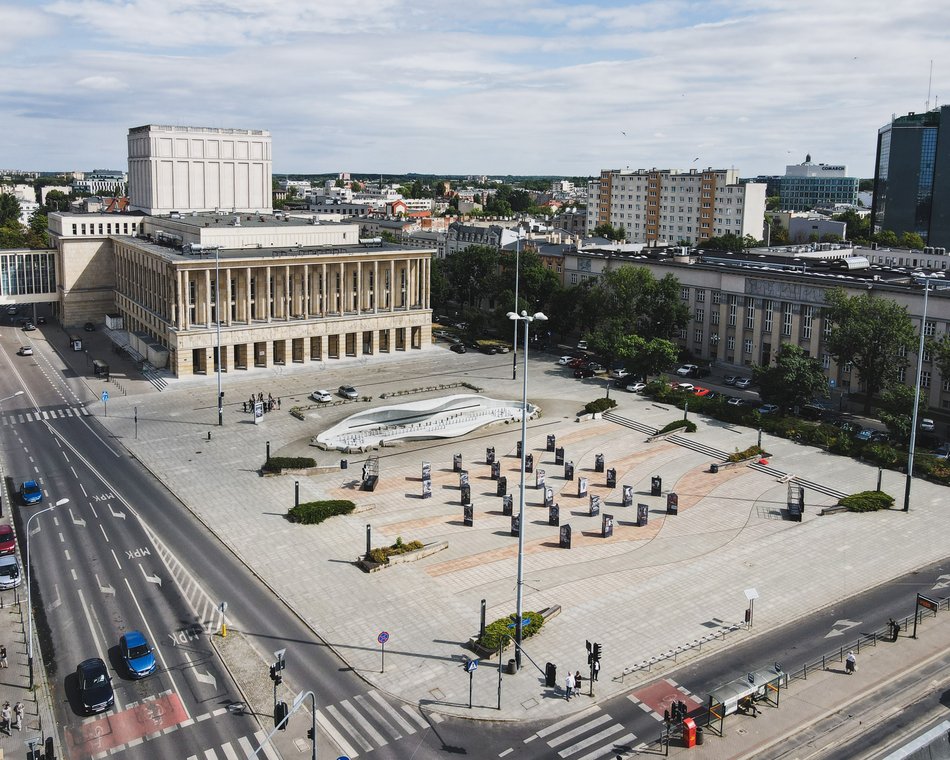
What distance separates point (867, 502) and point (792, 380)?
22593mm

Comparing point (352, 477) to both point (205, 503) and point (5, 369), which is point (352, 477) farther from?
point (5, 369)

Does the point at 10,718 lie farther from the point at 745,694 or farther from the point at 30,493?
the point at 745,694

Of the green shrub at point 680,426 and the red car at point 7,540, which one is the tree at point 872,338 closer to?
the green shrub at point 680,426

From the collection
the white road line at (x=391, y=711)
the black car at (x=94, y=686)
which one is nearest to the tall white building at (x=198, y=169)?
the black car at (x=94, y=686)

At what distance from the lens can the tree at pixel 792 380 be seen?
85.5 meters

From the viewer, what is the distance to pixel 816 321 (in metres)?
102

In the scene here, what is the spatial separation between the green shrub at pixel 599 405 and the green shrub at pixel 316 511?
35056 millimetres

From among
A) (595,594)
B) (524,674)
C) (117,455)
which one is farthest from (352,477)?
(524,674)

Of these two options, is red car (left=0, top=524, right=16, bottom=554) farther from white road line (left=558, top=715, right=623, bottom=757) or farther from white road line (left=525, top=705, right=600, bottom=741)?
white road line (left=558, top=715, right=623, bottom=757)

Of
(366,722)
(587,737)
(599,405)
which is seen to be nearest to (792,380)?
(599,405)

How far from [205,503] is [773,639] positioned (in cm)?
4095

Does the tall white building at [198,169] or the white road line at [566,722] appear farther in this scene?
the tall white building at [198,169]

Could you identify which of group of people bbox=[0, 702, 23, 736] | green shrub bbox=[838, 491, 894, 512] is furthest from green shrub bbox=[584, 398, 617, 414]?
group of people bbox=[0, 702, 23, 736]

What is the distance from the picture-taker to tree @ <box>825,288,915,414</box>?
85812 millimetres
